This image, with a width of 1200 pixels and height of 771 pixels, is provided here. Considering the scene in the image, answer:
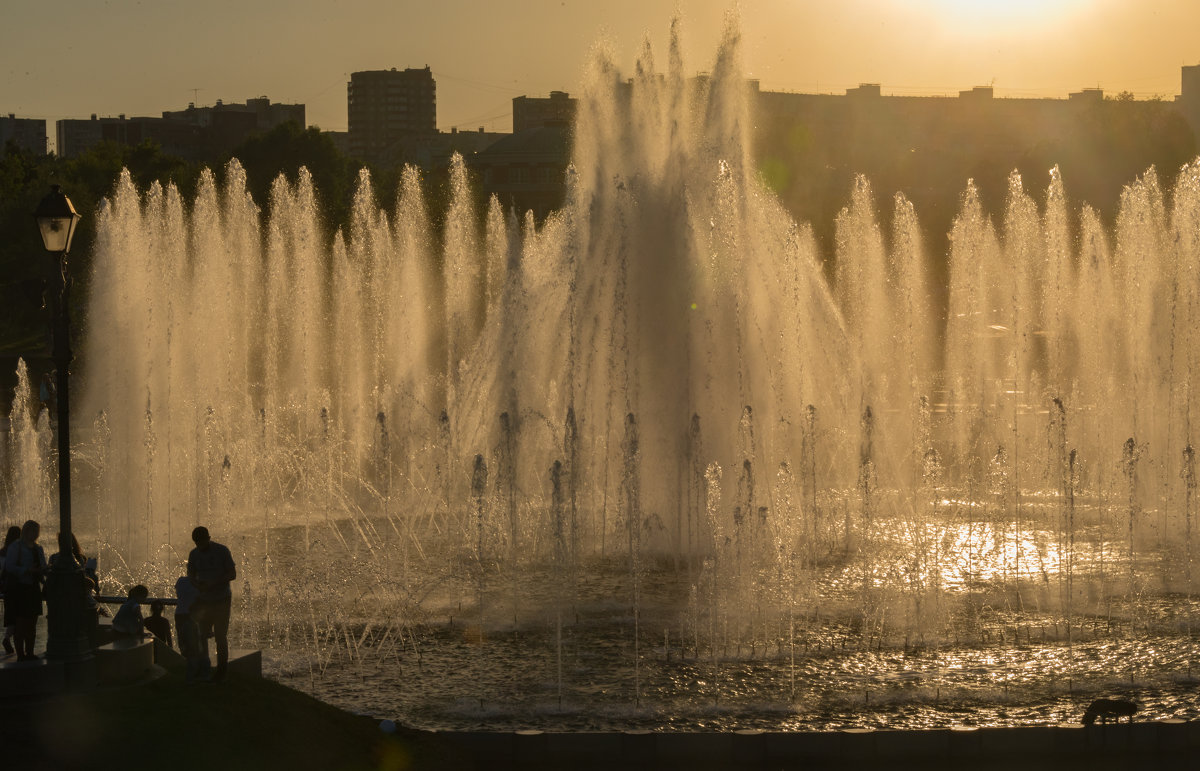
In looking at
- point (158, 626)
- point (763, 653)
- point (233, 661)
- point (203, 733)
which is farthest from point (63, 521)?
point (763, 653)

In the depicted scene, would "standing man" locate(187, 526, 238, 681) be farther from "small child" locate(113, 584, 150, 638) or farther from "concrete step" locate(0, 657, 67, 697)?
"concrete step" locate(0, 657, 67, 697)

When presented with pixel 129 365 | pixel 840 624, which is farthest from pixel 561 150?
pixel 840 624

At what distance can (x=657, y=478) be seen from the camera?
20.8m

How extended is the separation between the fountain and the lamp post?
2703 mm

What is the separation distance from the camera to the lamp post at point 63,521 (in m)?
10.6

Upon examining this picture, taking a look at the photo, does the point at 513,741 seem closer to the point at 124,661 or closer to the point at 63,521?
the point at 124,661

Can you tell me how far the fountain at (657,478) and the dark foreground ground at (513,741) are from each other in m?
0.92

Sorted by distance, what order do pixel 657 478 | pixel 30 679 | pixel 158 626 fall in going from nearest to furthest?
pixel 30 679 → pixel 158 626 → pixel 657 478

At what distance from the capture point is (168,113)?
19075cm

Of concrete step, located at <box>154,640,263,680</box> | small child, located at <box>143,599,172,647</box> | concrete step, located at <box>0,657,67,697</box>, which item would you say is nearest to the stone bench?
concrete step, located at <box>0,657,67,697</box>

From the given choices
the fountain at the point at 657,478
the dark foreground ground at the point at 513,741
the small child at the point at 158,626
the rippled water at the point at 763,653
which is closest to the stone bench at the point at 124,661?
the dark foreground ground at the point at 513,741

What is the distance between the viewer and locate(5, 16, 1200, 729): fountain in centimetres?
1355

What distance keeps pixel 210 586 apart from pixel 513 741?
2.66 meters

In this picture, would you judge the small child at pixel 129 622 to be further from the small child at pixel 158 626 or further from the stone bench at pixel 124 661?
the small child at pixel 158 626
